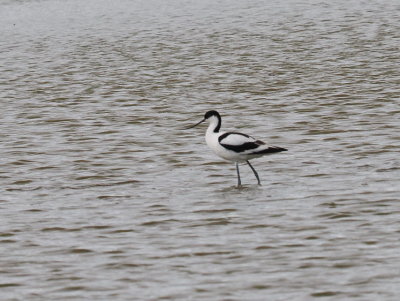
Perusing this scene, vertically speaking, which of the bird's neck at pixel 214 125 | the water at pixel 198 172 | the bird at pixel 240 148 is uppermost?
the bird's neck at pixel 214 125

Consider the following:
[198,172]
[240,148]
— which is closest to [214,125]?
[198,172]

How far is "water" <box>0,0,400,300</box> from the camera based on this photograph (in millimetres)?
11820

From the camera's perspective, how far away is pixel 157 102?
25578mm

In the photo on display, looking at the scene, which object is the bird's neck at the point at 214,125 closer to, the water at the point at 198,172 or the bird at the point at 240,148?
the bird at the point at 240,148

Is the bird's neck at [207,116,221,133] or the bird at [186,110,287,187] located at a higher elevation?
the bird's neck at [207,116,221,133]

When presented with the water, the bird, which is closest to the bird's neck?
the bird

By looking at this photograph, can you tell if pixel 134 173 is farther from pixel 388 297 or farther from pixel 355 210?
pixel 388 297

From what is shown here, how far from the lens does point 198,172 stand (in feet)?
57.6

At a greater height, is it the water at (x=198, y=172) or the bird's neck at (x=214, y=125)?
the bird's neck at (x=214, y=125)

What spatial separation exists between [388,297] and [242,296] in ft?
5.02

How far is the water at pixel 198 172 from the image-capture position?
11820 millimetres

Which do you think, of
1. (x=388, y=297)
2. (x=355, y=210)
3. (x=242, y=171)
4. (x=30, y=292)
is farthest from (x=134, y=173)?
(x=388, y=297)

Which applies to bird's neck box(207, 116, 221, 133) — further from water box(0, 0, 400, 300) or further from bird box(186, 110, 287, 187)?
water box(0, 0, 400, 300)

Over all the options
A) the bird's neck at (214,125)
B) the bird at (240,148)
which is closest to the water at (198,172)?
the bird at (240,148)
